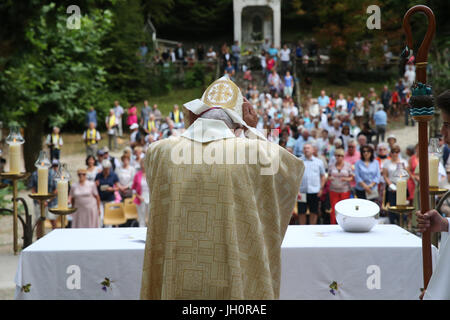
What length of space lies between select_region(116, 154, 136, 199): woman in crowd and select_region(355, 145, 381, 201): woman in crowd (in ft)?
11.6

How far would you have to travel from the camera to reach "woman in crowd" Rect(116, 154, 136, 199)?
10.8 metres

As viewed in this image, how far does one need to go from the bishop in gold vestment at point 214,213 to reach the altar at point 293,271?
1.19 metres

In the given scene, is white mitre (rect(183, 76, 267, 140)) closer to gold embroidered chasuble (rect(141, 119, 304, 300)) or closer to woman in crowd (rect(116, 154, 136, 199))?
gold embroidered chasuble (rect(141, 119, 304, 300))

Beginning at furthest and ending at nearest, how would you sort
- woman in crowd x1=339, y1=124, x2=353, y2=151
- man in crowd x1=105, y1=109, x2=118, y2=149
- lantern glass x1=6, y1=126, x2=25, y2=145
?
man in crowd x1=105, y1=109, x2=118, y2=149 < woman in crowd x1=339, y1=124, x2=353, y2=151 < lantern glass x1=6, y1=126, x2=25, y2=145

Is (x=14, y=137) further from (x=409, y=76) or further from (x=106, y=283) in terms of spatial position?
(x=409, y=76)

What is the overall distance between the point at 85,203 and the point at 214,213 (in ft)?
20.6

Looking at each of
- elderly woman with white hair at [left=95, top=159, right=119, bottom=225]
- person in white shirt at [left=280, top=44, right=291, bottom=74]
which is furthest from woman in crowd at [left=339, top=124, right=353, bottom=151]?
person in white shirt at [left=280, top=44, right=291, bottom=74]

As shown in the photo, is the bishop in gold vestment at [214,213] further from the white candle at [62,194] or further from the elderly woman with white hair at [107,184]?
the elderly woman with white hair at [107,184]

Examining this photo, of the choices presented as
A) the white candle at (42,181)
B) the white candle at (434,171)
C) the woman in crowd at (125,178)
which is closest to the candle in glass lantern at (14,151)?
the white candle at (42,181)

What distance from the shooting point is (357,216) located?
542 centimetres

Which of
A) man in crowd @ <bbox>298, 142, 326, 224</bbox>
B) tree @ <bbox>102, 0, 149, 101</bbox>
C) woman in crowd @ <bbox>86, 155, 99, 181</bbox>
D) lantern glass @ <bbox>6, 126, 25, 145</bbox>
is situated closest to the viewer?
lantern glass @ <bbox>6, 126, 25, 145</bbox>

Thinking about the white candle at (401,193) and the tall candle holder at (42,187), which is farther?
the tall candle holder at (42,187)

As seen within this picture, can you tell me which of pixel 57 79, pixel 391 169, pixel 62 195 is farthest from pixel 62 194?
pixel 57 79

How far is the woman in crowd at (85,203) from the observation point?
31.5 ft
